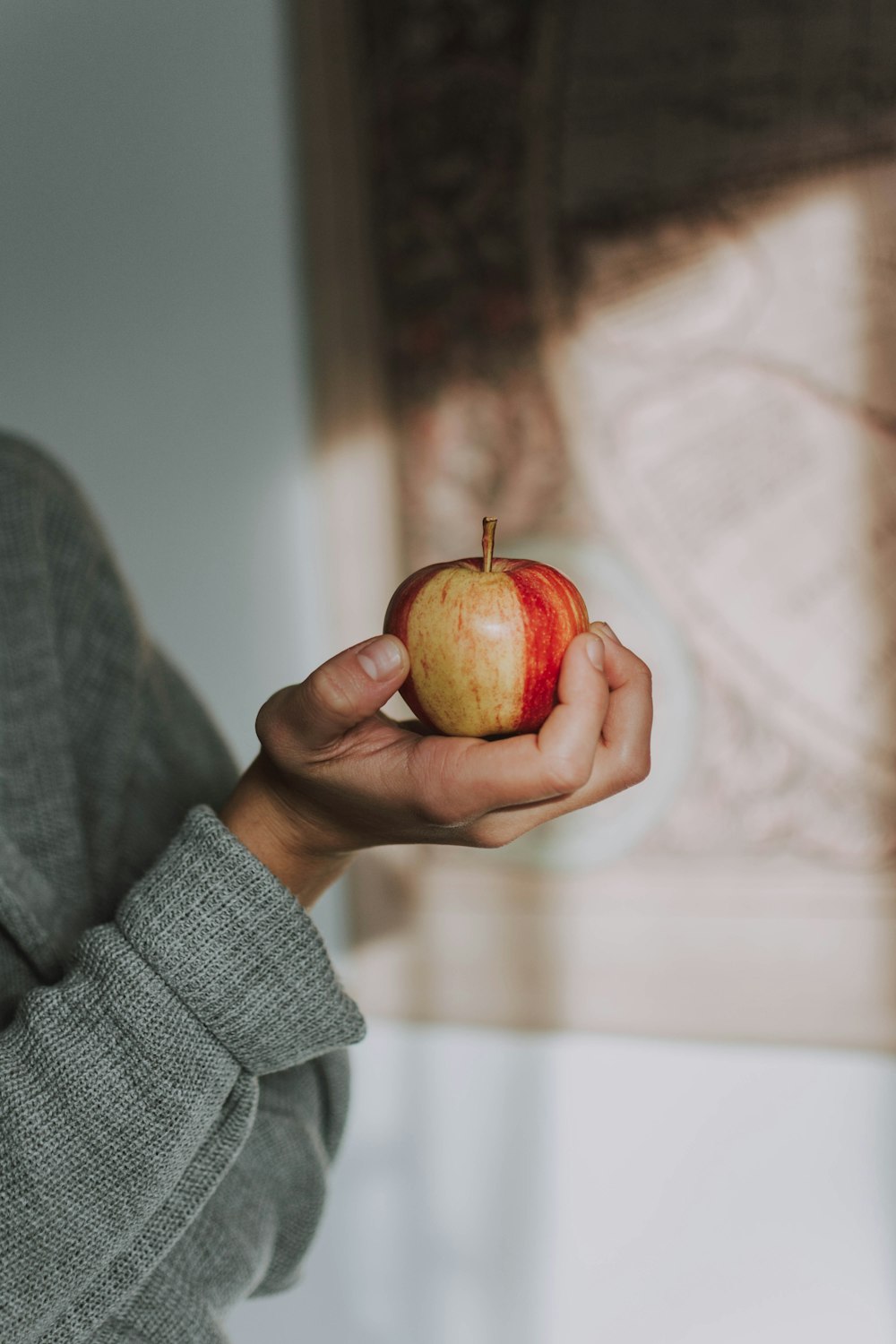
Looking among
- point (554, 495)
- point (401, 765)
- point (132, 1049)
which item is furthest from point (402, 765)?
point (554, 495)

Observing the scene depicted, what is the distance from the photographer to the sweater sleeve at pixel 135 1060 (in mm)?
649

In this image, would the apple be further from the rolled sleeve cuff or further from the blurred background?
the blurred background

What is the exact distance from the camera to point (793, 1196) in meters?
1.53

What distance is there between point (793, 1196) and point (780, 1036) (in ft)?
0.75

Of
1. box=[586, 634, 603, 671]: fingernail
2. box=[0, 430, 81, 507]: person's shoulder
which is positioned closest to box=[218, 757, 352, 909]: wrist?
box=[586, 634, 603, 671]: fingernail

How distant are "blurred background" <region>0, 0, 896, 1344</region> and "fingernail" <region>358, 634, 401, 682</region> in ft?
2.94

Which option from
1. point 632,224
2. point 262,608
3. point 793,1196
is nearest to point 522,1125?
point 793,1196

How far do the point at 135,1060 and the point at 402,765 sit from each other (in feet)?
0.80

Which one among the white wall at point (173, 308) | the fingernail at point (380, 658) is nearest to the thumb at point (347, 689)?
the fingernail at point (380, 658)

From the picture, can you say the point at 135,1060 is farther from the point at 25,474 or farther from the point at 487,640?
the point at 25,474

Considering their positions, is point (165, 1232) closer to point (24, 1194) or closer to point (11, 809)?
point (24, 1194)

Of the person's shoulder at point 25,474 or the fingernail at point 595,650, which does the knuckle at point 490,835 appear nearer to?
the fingernail at point 595,650

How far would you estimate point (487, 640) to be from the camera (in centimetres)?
70

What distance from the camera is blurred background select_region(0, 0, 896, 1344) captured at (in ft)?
4.65
